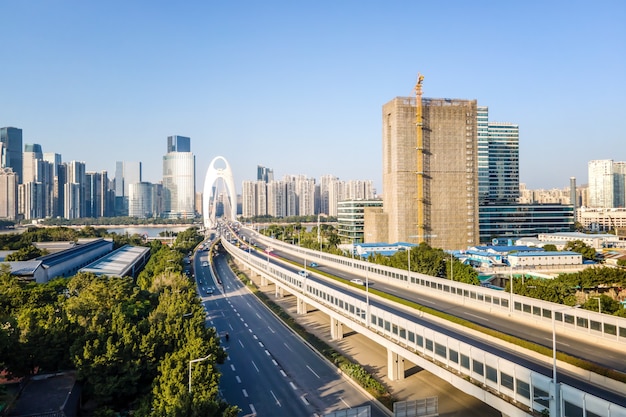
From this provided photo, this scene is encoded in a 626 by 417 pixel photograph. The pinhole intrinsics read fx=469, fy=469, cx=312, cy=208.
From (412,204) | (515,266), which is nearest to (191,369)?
(515,266)

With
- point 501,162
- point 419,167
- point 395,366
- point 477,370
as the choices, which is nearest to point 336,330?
point 395,366

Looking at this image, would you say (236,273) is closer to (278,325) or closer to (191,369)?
(278,325)

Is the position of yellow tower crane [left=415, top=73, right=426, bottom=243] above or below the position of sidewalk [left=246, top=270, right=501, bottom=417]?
above

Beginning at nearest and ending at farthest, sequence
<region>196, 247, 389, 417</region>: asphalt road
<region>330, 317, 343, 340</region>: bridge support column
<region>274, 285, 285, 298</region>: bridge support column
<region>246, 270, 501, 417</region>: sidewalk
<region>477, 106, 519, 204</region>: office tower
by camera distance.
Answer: <region>246, 270, 501, 417</region>: sidewalk
<region>196, 247, 389, 417</region>: asphalt road
<region>330, 317, 343, 340</region>: bridge support column
<region>274, 285, 285, 298</region>: bridge support column
<region>477, 106, 519, 204</region>: office tower

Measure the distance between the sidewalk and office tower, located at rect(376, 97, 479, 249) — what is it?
50.8m

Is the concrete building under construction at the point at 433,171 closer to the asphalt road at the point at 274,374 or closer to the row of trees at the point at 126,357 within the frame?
the asphalt road at the point at 274,374

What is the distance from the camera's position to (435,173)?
95438 mm

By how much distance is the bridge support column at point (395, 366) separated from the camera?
30531 mm

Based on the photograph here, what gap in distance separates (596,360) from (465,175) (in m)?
78.1

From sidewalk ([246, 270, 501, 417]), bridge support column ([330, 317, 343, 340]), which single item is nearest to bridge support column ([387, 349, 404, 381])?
sidewalk ([246, 270, 501, 417])

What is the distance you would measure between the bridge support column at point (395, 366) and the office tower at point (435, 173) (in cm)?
6566

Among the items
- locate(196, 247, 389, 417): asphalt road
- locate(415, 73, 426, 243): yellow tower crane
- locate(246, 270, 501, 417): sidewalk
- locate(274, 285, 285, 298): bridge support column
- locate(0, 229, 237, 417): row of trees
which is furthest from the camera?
locate(415, 73, 426, 243): yellow tower crane

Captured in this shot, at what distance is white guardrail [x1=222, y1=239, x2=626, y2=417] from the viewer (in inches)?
671

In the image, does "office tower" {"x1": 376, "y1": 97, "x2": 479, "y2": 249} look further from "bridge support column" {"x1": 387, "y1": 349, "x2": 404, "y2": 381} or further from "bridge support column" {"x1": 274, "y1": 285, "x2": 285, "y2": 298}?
"bridge support column" {"x1": 387, "y1": 349, "x2": 404, "y2": 381}
